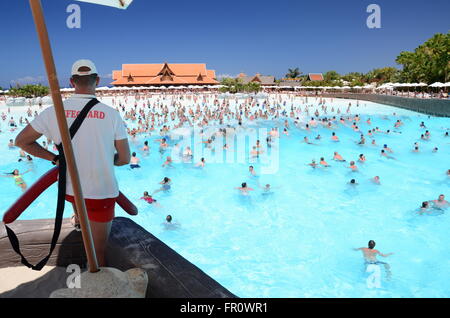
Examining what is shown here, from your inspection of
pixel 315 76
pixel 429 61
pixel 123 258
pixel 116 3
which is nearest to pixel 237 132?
pixel 116 3

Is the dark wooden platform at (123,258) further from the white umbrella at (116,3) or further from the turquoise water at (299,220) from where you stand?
the turquoise water at (299,220)

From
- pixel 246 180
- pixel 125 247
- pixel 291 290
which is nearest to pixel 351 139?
pixel 246 180

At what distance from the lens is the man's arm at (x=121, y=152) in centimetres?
167

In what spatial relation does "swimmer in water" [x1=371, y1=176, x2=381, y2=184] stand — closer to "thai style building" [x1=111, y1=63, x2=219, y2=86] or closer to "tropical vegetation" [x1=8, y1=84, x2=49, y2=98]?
"tropical vegetation" [x1=8, y1=84, x2=49, y2=98]

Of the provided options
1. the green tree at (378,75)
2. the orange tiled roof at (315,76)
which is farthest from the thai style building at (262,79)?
the green tree at (378,75)

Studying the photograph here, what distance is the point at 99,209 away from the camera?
1.69 metres

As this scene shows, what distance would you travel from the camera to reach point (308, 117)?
90.7 ft

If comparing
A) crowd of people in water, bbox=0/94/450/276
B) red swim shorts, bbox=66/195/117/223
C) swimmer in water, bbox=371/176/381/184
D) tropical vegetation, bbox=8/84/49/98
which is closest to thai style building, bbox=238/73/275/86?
crowd of people in water, bbox=0/94/450/276

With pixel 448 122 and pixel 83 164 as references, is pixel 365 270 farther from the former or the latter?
pixel 448 122

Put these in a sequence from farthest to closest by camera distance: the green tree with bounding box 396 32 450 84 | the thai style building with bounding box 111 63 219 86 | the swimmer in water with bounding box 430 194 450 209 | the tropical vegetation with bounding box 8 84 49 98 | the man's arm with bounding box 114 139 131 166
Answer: the thai style building with bounding box 111 63 219 86, the tropical vegetation with bounding box 8 84 49 98, the green tree with bounding box 396 32 450 84, the swimmer in water with bounding box 430 194 450 209, the man's arm with bounding box 114 139 131 166

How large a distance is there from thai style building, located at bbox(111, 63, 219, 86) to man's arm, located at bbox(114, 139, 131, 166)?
56.1 meters

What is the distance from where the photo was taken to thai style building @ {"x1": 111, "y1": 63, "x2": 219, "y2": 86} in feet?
182

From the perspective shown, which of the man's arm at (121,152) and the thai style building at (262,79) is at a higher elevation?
the thai style building at (262,79)

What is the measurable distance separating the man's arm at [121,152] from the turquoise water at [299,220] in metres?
5.34
